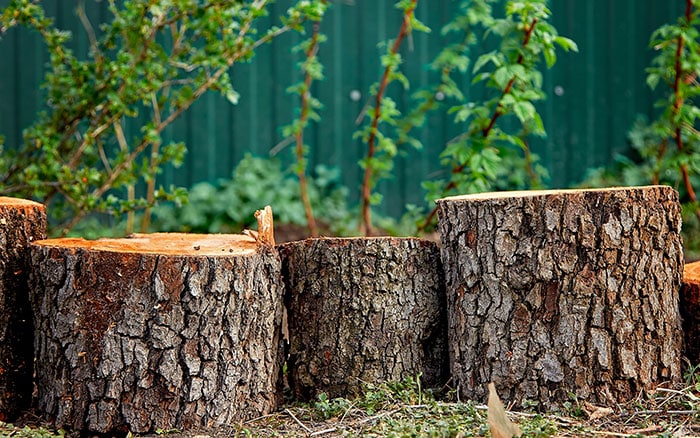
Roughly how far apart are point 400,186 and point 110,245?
3639mm

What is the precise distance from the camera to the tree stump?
7.61ft

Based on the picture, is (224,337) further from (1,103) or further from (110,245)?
(1,103)

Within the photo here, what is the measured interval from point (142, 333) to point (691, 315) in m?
1.73

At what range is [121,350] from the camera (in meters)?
2.32

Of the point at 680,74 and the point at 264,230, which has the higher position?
the point at 680,74

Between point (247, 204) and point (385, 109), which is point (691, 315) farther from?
point (247, 204)

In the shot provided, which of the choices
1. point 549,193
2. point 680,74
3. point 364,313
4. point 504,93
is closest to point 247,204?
point 504,93

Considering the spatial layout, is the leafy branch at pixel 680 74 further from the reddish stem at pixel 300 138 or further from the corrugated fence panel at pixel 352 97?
the reddish stem at pixel 300 138

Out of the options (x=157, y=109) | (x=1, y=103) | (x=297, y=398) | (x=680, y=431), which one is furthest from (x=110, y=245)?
(x=1, y=103)

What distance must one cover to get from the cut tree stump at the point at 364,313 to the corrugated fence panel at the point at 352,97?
2.90 m

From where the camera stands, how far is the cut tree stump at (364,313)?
2598mm

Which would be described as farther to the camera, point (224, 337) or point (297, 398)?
point (297, 398)

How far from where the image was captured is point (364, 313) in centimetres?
259

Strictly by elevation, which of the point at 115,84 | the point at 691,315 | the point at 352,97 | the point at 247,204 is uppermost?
the point at 352,97
